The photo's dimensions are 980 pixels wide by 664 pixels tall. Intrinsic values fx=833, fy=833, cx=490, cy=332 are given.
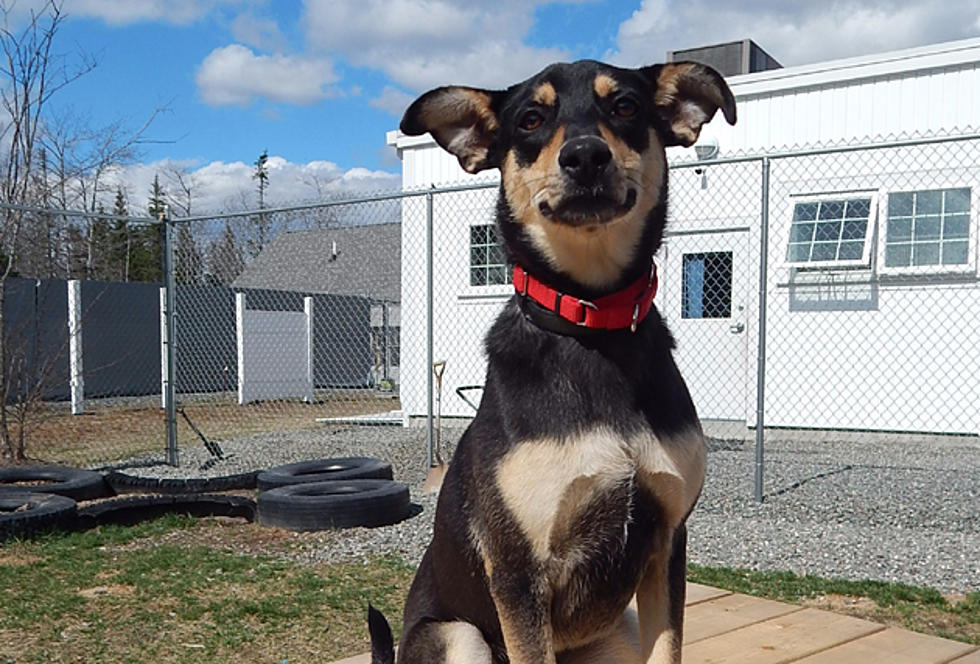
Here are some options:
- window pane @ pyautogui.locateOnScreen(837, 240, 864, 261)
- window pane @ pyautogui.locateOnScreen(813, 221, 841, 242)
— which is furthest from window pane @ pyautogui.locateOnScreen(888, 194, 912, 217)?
window pane @ pyautogui.locateOnScreen(813, 221, 841, 242)

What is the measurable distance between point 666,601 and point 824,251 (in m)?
8.21

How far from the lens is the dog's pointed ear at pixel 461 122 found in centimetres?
216

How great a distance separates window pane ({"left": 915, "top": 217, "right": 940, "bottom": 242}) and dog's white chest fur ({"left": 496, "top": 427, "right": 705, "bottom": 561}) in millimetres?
8134

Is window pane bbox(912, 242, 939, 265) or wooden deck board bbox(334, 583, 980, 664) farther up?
window pane bbox(912, 242, 939, 265)

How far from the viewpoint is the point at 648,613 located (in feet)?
6.48

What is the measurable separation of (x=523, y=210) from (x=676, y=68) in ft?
2.00

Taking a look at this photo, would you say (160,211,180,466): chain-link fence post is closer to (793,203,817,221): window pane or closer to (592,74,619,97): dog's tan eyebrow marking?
(793,203,817,221): window pane

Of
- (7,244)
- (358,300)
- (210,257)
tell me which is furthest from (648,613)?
(358,300)

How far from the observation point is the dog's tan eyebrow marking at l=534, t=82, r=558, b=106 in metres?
2.02

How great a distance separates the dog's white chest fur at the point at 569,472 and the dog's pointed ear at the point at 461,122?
2.64ft

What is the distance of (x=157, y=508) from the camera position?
602 centimetres

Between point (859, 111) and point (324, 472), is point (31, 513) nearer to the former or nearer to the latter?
point (324, 472)

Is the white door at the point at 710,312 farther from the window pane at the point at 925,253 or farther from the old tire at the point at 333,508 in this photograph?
the old tire at the point at 333,508

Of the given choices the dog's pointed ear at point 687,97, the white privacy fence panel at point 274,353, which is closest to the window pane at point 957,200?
the dog's pointed ear at point 687,97
